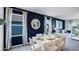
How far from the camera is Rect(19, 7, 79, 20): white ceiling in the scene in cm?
212

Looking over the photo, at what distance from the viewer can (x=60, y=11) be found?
2.17 metres

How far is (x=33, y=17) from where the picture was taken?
7.42 feet

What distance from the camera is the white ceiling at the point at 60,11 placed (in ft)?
6.97

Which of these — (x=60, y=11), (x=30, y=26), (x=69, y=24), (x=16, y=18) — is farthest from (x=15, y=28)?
(x=69, y=24)

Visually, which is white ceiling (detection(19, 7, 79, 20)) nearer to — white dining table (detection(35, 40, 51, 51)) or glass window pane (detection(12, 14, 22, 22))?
glass window pane (detection(12, 14, 22, 22))

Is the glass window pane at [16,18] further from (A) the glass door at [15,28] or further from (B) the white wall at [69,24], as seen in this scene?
(B) the white wall at [69,24]

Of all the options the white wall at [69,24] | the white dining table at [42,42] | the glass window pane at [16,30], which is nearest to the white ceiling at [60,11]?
the white wall at [69,24]

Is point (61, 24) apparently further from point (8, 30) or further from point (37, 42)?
point (8, 30)

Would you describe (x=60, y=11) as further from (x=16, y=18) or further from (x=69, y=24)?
(x=16, y=18)

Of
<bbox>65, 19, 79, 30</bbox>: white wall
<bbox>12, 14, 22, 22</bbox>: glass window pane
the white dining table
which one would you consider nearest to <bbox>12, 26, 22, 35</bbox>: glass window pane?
<bbox>12, 14, 22, 22</bbox>: glass window pane
